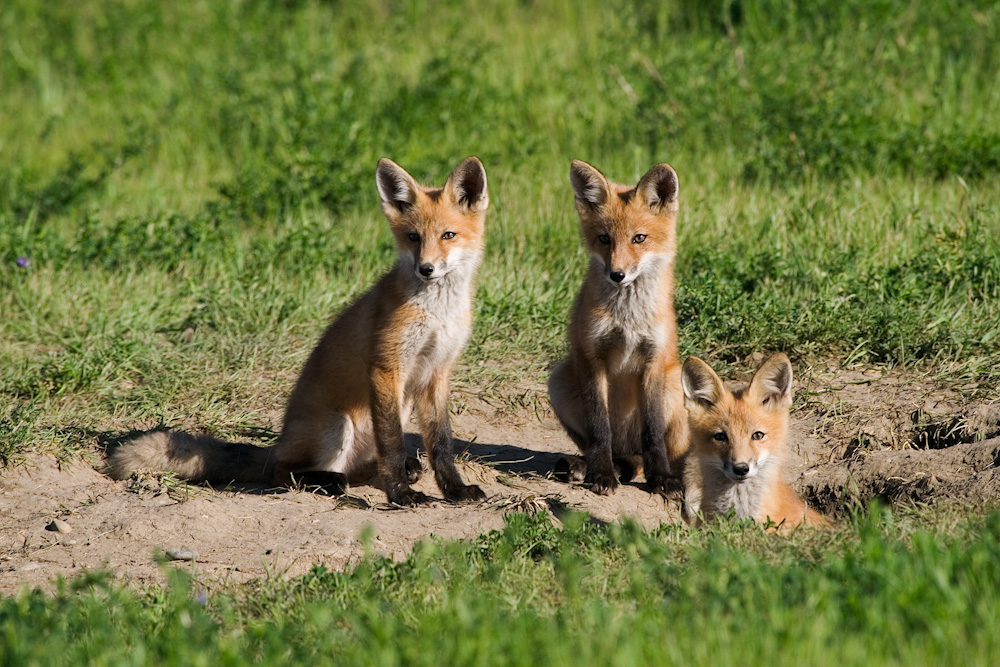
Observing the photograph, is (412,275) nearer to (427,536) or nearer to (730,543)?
(427,536)

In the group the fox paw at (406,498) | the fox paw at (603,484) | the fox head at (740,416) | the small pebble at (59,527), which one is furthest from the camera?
the fox paw at (603,484)

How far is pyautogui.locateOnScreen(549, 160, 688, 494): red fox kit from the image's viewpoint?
4.79 metres

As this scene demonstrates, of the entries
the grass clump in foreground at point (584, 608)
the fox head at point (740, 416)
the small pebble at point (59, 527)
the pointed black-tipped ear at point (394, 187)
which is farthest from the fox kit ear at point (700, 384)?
the small pebble at point (59, 527)

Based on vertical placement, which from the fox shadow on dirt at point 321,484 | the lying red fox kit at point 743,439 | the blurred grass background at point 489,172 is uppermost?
the blurred grass background at point 489,172

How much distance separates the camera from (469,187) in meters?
4.83

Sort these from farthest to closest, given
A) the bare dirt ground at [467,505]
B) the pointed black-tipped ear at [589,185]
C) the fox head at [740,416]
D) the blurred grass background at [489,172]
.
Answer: the blurred grass background at [489,172] → the pointed black-tipped ear at [589,185] → the fox head at [740,416] → the bare dirt ground at [467,505]

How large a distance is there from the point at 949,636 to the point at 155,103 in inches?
346

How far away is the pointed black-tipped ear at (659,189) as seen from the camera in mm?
4793

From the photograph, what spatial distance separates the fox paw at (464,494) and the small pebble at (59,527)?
1570mm

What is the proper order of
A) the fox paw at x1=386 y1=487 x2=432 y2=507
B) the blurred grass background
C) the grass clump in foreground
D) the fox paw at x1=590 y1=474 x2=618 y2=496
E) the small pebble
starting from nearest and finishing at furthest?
the grass clump in foreground → the small pebble → the fox paw at x1=386 y1=487 x2=432 y2=507 → the fox paw at x1=590 y1=474 x2=618 y2=496 → the blurred grass background

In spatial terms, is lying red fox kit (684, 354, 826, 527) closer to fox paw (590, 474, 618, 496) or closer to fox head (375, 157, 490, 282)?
fox paw (590, 474, 618, 496)

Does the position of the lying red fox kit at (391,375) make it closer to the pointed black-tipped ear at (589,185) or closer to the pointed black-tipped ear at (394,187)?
the pointed black-tipped ear at (394,187)

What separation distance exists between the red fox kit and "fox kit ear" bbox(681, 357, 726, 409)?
366mm

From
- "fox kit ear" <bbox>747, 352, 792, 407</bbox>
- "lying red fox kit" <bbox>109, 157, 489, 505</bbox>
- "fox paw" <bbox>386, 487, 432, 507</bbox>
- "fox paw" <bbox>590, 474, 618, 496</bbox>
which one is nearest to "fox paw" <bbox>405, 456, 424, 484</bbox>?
"lying red fox kit" <bbox>109, 157, 489, 505</bbox>
